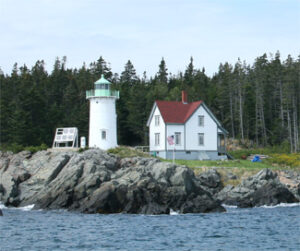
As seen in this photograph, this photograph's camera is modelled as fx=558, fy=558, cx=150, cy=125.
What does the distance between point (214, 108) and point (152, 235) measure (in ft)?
155

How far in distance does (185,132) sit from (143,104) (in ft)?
45.2

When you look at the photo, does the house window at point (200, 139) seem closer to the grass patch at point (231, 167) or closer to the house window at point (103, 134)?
the grass patch at point (231, 167)

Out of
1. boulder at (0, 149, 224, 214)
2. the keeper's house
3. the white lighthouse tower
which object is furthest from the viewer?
the keeper's house

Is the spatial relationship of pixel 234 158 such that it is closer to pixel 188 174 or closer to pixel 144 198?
pixel 188 174

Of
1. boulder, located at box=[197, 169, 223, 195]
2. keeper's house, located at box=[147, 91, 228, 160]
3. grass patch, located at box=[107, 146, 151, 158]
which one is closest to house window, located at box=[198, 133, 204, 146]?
keeper's house, located at box=[147, 91, 228, 160]

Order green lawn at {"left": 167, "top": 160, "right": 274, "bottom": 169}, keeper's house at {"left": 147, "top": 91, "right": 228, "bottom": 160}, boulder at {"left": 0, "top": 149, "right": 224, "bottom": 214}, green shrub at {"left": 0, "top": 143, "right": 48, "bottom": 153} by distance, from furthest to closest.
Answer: keeper's house at {"left": 147, "top": 91, "right": 228, "bottom": 160} < green shrub at {"left": 0, "top": 143, "right": 48, "bottom": 153} < green lawn at {"left": 167, "top": 160, "right": 274, "bottom": 169} < boulder at {"left": 0, "top": 149, "right": 224, "bottom": 214}

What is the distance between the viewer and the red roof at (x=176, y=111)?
48469 millimetres

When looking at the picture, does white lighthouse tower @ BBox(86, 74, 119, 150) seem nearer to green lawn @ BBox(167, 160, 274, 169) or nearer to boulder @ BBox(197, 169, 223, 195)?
green lawn @ BBox(167, 160, 274, 169)

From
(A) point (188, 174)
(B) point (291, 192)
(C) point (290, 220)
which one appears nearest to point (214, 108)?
(B) point (291, 192)

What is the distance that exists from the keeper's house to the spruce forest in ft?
34.7

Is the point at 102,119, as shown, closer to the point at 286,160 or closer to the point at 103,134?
the point at 103,134

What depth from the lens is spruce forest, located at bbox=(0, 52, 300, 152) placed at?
180 feet

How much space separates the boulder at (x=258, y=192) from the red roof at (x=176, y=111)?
37.8ft

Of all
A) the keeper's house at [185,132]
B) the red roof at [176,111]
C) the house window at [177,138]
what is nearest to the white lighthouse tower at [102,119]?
the keeper's house at [185,132]
